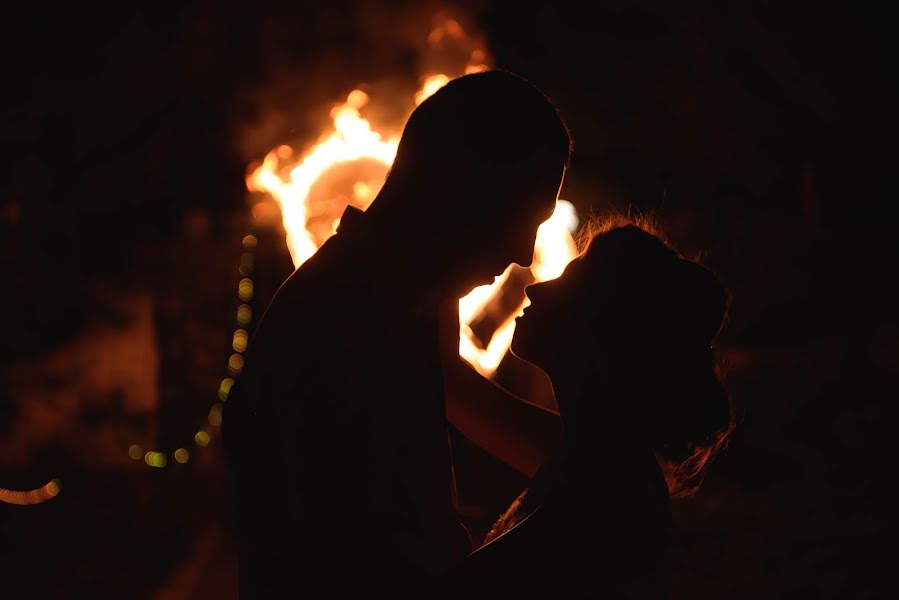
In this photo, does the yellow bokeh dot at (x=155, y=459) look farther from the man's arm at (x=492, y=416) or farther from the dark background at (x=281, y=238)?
the man's arm at (x=492, y=416)

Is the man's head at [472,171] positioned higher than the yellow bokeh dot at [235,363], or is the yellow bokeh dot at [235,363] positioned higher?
the man's head at [472,171]

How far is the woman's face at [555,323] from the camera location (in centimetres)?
198

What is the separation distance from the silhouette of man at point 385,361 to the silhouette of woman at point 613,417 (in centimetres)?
16

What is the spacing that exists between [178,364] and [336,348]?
8.10 metres

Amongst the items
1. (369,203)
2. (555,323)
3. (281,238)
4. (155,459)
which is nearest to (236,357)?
(281,238)

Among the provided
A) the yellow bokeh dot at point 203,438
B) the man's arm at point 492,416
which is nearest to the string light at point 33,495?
the yellow bokeh dot at point 203,438

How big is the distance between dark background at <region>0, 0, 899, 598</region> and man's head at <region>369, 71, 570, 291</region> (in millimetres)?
4727

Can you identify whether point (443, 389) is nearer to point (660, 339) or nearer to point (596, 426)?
point (596, 426)

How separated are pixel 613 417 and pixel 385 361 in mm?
511

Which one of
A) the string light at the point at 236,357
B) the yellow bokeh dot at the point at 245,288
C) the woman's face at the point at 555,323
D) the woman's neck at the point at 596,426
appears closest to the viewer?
the woman's neck at the point at 596,426

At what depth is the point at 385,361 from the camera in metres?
1.75

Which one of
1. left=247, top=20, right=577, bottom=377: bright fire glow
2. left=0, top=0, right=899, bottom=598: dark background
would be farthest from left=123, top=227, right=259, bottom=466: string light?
left=247, top=20, right=577, bottom=377: bright fire glow

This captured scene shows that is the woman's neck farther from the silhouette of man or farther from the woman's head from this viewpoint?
the silhouette of man

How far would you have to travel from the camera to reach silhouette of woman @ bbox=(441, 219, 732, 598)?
1.68m
